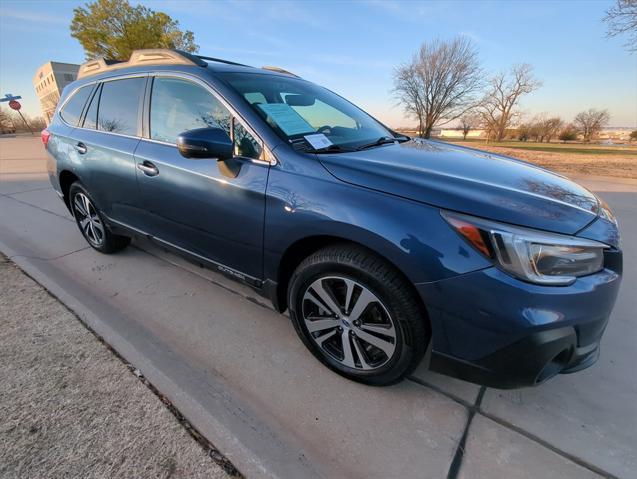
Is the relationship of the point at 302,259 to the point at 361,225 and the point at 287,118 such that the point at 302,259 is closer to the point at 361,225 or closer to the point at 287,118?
the point at 361,225

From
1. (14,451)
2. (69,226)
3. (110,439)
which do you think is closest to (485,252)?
(110,439)

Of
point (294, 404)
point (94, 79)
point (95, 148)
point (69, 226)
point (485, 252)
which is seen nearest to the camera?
point (485, 252)

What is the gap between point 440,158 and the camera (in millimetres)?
2047

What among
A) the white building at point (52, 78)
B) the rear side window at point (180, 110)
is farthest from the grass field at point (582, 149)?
the white building at point (52, 78)

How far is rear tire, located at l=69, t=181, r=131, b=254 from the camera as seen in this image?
3.20 m

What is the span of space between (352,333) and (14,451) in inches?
62.3

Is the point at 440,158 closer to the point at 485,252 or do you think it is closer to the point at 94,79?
the point at 485,252

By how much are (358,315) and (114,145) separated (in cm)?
240

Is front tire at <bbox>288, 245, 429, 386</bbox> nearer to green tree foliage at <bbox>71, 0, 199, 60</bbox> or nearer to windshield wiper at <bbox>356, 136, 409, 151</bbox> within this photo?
windshield wiper at <bbox>356, 136, 409, 151</bbox>

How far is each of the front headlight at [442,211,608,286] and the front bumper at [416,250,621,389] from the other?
0.14 ft

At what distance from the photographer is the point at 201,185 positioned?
2.03 m

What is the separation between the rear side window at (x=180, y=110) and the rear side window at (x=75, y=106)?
130cm

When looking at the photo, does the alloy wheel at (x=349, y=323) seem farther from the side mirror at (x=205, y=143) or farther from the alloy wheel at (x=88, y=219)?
the alloy wheel at (x=88, y=219)

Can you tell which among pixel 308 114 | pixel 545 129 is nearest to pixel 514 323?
pixel 308 114
